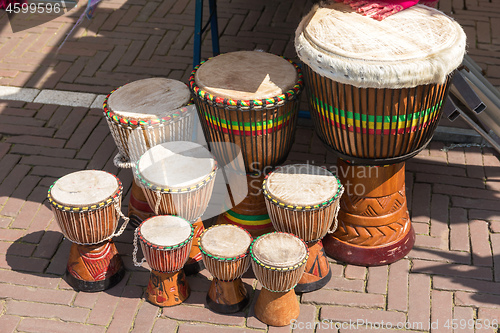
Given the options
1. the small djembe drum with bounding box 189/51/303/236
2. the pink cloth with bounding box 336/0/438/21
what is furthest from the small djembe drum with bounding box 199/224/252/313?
the pink cloth with bounding box 336/0/438/21

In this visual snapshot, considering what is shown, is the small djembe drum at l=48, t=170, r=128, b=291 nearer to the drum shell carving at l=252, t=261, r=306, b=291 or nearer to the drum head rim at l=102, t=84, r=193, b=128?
the drum head rim at l=102, t=84, r=193, b=128

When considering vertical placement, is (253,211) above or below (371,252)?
above

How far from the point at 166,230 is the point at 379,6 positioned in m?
1.72

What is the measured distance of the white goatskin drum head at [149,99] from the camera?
139 inches

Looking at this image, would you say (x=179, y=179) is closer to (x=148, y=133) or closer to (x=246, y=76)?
(x=148, y=133)

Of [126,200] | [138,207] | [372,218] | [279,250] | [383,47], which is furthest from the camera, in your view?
[126,200]

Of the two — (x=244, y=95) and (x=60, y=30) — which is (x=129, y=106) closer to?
(x=244, y=95)

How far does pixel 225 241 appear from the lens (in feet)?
10.7

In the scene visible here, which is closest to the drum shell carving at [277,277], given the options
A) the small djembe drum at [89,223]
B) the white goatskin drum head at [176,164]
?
the white goatskin drum head at [176,164]

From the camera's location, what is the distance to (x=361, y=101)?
10.1 ft

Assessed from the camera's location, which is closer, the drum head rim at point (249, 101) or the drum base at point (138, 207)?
the drum head rim at point (249, 101)

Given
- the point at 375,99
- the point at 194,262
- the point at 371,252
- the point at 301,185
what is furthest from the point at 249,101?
the point at 371,252

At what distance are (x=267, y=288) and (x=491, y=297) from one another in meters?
1.31

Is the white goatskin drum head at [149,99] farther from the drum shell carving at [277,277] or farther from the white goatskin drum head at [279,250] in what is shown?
the drum shell carving at [277,277]
